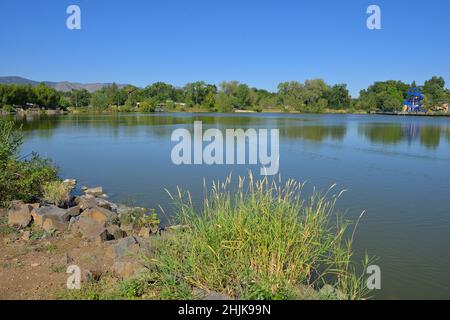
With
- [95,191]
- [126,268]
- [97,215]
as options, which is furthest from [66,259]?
[95,191]

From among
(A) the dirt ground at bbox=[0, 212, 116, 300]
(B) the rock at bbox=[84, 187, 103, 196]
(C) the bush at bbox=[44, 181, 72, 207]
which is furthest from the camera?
(B) the rock at bbox=[84, 187, 103, 196]

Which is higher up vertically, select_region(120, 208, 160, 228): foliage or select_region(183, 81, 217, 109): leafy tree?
select_region(183, 81, 217, 109): leafy tree

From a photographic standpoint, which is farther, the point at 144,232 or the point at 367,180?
the point at 367,180

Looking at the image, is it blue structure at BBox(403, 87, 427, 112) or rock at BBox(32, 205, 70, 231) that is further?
blue structure at BBox(403, 87, 427, 112)

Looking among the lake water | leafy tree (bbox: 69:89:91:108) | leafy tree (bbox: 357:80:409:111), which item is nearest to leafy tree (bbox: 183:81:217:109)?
leafy tree (bbox: 69:89:91:108)

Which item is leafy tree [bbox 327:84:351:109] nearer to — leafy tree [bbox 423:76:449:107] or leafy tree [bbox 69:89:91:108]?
leafy tree [bbox 423:76:449:107]

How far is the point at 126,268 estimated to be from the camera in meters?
5.77

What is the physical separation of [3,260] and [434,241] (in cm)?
895

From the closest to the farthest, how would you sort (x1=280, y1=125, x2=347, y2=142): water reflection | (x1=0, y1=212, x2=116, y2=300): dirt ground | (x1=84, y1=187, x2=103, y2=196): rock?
(x1=0, y1=212, x2=116, y2=300): dirt ground → (x1=84, y1=187, x2=103, y2=196): rock → (x1=280, y1=125, x2=347, y2=142): water reflection

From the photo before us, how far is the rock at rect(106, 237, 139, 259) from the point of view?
6.48m

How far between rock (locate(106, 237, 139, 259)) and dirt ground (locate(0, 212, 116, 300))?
13cm

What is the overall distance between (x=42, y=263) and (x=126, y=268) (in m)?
1.46

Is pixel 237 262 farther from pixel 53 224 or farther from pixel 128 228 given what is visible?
pixel 53 224
